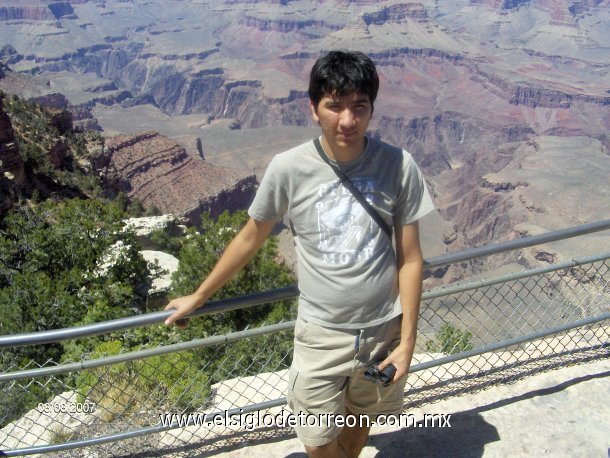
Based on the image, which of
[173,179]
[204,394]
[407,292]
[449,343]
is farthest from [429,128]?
[407,292]

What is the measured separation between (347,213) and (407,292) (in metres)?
0.56

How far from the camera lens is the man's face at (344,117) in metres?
2.57

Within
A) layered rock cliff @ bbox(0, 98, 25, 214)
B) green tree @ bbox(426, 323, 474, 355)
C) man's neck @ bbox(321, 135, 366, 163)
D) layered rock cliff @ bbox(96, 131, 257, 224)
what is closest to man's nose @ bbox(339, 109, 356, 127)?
man's neck @ bbox(321, 135, 366, 163)

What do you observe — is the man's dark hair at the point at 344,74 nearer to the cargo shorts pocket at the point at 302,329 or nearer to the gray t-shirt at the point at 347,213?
the gray t-shirt at the point at 347,213

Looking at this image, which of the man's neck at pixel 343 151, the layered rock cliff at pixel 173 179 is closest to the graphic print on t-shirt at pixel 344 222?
the man's neck at pixel 343 151

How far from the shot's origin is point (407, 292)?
2.87 meters

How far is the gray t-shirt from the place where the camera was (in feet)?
8.91

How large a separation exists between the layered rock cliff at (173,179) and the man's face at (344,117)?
51.3 m

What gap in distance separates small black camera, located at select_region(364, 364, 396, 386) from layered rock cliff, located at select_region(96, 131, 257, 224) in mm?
51129

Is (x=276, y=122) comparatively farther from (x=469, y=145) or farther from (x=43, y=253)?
(x=43, y=253)

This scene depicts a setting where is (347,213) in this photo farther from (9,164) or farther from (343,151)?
(9,164)

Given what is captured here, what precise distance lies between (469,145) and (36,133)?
124338 millimetres

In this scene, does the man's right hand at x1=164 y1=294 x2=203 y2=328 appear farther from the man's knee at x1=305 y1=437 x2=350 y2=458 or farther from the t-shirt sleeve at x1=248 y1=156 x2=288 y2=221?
→ the man's knee at x1=305 y1=437 x2=350 y2=458

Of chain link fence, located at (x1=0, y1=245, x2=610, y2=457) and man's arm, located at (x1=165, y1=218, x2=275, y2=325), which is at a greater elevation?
man's arm, located at (x1=165, y1=218, x2=275, y2=325)
